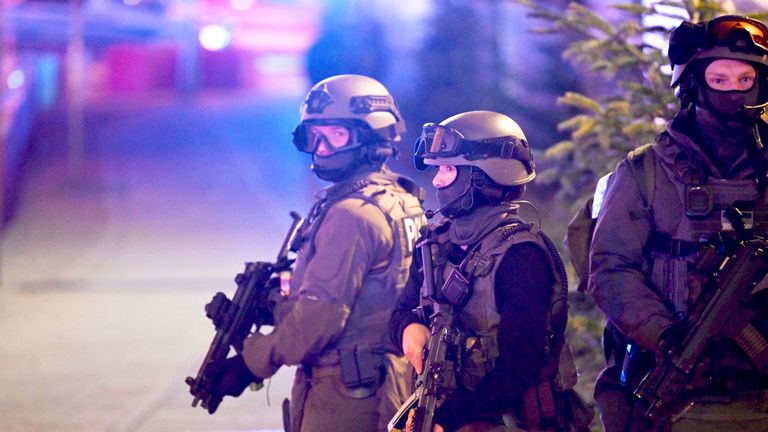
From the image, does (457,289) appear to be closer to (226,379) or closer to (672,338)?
(672,338)

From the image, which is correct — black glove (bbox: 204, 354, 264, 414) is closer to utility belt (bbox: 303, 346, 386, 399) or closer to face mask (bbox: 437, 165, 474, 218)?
utility belt (bbox: 303, 346, 386, 399)

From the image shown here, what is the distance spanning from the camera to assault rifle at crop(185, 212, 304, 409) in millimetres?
4484

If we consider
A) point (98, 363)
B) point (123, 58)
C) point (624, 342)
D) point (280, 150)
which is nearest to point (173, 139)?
point (280, 150)

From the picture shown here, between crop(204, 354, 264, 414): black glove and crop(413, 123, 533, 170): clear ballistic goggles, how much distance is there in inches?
54.9

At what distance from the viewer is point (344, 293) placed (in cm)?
421

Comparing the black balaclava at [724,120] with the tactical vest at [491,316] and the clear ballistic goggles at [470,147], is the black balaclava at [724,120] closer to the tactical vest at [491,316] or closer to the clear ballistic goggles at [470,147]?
the clear ballistic goggles at [470,147]

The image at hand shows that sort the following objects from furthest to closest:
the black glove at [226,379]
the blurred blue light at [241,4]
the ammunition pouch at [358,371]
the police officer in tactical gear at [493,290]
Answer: the blurred blue light at [241,4] < the black glove at [226,379] < the ammunition pouch at [358,371] < the police officer in tactical gear at [493,290]

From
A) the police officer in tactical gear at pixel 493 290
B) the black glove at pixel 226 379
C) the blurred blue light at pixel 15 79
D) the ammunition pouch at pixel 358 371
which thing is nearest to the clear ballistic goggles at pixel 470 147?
the police officer in tactical gear at pixel 493 290

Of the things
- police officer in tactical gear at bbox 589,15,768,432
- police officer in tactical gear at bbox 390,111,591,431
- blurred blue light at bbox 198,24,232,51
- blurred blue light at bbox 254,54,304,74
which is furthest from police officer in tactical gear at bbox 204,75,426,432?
blurred blue light at bbox 254,54,304,74

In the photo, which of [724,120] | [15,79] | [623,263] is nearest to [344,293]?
[623,263]

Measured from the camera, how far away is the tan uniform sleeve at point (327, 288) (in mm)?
4184

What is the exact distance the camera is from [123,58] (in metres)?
39.0

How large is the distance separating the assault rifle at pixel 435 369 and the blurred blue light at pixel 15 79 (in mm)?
16573

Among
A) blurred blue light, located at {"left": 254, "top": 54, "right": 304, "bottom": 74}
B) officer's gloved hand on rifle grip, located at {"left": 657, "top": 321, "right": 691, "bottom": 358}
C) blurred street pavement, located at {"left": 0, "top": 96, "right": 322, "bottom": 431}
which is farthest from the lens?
blurred blue light, located at {"left": 254, "top": 54, "right": 304, "bottom": 74}
